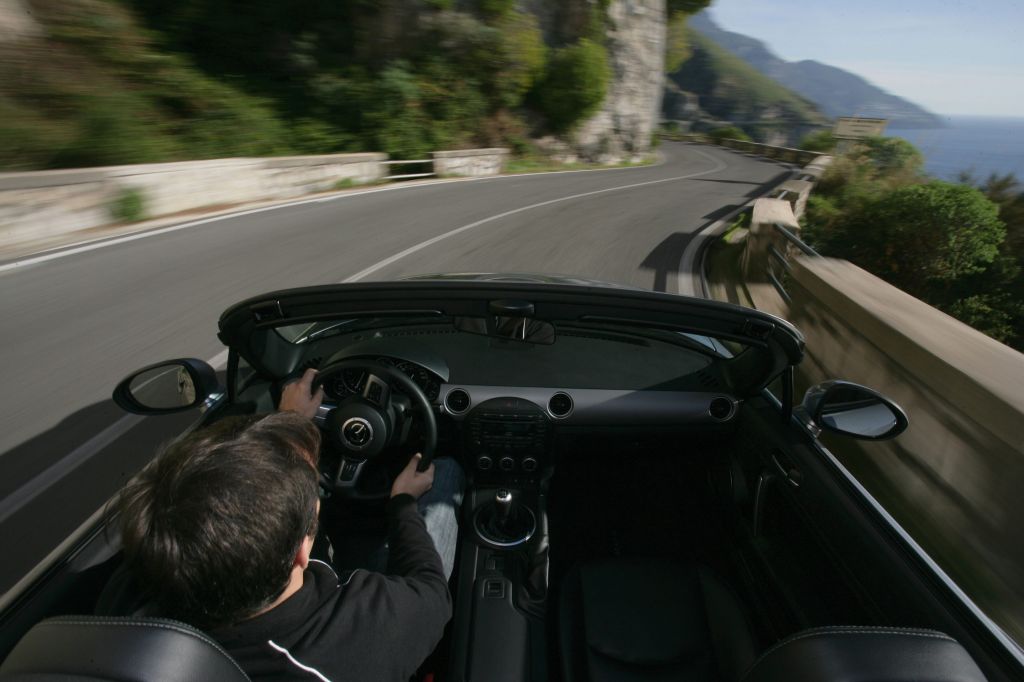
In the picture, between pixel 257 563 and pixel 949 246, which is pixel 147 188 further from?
pixel 949 246

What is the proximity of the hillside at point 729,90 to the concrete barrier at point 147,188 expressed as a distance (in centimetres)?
11641

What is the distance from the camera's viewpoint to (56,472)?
150 inches

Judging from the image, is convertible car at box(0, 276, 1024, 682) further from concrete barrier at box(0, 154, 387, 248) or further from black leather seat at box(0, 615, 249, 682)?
concrete barrier at box(0, 154, 387, 248)

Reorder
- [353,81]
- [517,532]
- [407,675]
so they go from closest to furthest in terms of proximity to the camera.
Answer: [407,675] < [517,532] < [353,81]

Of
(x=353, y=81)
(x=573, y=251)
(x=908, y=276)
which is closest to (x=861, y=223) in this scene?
(x=908, y=276)

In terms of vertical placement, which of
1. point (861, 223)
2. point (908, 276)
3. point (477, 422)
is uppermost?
point (477, 422)

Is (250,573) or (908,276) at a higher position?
(250,573)

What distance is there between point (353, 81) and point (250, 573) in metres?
22.1

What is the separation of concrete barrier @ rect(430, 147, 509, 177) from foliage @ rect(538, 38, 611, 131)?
19.6 ft

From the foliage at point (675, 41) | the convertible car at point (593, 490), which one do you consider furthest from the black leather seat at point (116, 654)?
the foliage at point (675, 41)

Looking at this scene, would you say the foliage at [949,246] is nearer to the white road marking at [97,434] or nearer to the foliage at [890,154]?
the foliage at [890,154]

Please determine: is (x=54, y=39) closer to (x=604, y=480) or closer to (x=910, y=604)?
(x=604, y=480)

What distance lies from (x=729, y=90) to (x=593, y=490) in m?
154

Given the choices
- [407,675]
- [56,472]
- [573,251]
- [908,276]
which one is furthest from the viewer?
[908,276]
